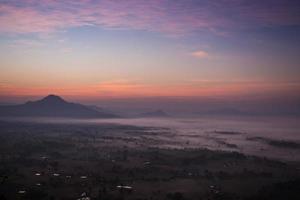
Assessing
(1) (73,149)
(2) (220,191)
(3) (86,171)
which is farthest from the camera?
(1) (73,149)

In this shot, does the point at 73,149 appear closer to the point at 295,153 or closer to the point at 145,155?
the point at 145,155

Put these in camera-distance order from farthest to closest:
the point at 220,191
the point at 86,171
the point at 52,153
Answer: the point at 52,153, the point at 86,171, the point at 220,191

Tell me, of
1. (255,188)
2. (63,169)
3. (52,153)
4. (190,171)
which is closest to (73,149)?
(52,153)

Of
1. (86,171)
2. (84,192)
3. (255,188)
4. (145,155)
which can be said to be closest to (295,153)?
(145,155)

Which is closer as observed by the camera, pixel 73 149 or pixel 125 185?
pixel 125 185

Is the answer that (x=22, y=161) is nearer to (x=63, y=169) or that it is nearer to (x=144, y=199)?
(x=63, y=169)

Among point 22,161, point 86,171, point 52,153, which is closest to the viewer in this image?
point 86,171
